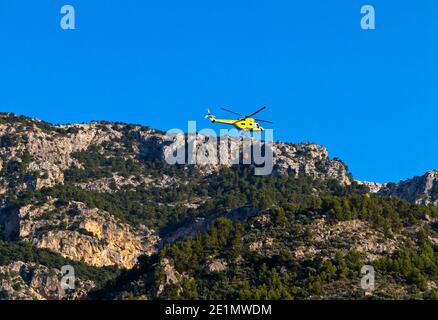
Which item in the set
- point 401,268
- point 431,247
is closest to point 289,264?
point 401,268

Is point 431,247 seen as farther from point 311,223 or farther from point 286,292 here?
point 286,292

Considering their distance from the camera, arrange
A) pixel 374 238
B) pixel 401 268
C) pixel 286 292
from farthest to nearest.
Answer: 1. pixel 374 238
2. pixel 401 268
3. pixel 286 292
